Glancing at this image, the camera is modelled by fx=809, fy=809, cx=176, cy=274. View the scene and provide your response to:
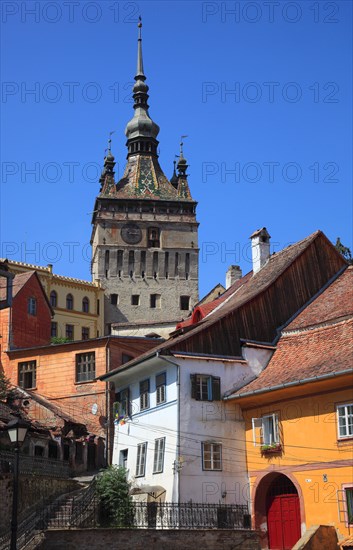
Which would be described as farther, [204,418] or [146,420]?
[146,420]

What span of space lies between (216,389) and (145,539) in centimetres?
746

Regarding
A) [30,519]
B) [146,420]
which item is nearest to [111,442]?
[146,420]

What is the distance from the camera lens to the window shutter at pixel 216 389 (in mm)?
32188

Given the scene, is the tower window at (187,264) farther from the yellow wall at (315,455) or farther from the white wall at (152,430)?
the yellow wall at (315,455)

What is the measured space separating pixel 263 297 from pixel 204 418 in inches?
259

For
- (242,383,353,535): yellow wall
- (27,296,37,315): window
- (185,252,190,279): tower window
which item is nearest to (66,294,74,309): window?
(185,252,190,279): tower window

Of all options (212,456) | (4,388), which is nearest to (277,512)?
(212,456)

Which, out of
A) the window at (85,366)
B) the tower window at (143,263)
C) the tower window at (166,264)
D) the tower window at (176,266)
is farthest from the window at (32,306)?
the tower window at (176,266)

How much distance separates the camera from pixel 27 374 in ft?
151

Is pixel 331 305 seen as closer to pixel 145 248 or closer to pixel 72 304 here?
pixel 72 304

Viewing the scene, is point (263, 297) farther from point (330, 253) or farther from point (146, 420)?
point (146, 420)

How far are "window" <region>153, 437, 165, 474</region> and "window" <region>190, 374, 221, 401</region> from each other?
7.47 ft

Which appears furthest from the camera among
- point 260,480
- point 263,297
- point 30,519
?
point 263,297

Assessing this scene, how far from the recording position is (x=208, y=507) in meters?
29.3
